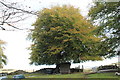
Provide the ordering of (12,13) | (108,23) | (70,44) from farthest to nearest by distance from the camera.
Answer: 1. (70,44)
2. (108,23)
3. (12,13)

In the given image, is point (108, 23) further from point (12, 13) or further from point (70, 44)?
point (12, 13)

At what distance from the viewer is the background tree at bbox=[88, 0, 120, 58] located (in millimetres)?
2398

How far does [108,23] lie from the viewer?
2506 millimetres

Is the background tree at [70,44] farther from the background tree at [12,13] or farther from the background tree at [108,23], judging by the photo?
the background tree at [12,13]

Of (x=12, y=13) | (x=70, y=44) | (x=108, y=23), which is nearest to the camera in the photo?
(x=12, y=13)

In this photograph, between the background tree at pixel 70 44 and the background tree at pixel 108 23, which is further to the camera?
the background tree at pixel 70 44

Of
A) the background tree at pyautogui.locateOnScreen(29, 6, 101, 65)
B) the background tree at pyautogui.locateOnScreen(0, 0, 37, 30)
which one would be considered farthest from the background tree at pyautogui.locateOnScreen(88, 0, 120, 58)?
the background tree at pyautogui.locateOnScreen(0, 0, 37, 30)

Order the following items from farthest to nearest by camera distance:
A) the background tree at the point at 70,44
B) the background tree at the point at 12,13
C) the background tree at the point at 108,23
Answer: the background tree at the point at 70,44, the background tree at the point at 108,23, the background tree at the point at 12,13

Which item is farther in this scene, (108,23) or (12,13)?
(108,23)

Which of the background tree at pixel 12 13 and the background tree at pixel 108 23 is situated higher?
the background tree at pixel 108 23

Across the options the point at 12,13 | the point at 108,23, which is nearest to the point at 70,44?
the point at 108,23

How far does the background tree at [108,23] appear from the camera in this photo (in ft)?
7.87

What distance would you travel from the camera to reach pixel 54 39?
128 inches

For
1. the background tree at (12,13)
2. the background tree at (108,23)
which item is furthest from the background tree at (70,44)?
the background tree at (12,13)
